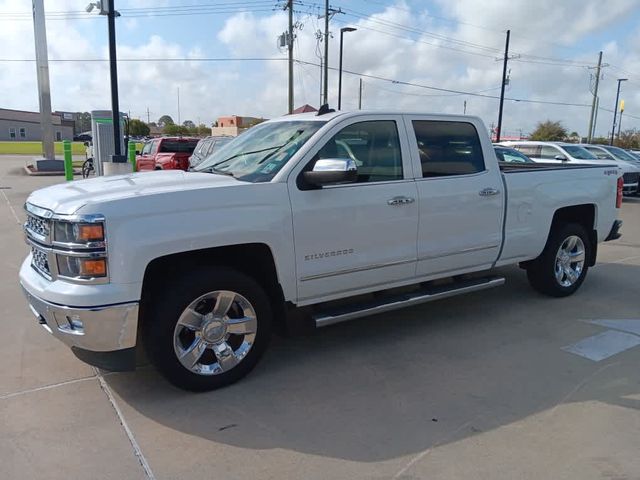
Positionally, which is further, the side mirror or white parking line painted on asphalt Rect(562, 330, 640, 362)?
white parking line painted on asphalt Rect(562, 330, 640, 362)

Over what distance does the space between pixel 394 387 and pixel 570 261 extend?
3314 mm

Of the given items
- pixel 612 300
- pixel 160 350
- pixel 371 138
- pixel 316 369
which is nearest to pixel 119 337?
pixel 160 350

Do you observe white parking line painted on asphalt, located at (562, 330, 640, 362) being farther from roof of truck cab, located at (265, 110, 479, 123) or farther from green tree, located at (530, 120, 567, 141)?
green tree, located at (530, 120, 567, 141)

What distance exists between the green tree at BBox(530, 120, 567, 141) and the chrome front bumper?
6909 centimetres

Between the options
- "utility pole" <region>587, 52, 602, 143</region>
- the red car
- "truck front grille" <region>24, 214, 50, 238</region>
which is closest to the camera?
"truck front grille" <region>24, 214, 50, 238</region>

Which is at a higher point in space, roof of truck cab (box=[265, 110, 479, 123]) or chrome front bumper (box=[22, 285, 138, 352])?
roof of truck cab (box=[265, 110, 479, 123])

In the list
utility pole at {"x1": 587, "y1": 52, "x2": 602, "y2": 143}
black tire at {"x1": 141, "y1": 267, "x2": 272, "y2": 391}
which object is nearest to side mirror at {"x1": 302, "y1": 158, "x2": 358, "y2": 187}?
black tire at {"x1": 141, "y1": 267, "x2": 272, "y2": 391}

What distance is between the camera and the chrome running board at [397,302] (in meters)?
4.13

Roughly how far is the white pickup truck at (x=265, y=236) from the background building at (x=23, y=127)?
323ft

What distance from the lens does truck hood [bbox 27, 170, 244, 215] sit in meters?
3.38

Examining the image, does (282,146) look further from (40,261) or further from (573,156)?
(573,156)

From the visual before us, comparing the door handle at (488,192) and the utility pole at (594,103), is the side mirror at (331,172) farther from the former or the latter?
the utility pole at (594,103)

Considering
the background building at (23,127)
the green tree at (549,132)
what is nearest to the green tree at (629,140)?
the green tree at (549,132)

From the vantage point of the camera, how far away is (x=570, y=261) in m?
6.07
